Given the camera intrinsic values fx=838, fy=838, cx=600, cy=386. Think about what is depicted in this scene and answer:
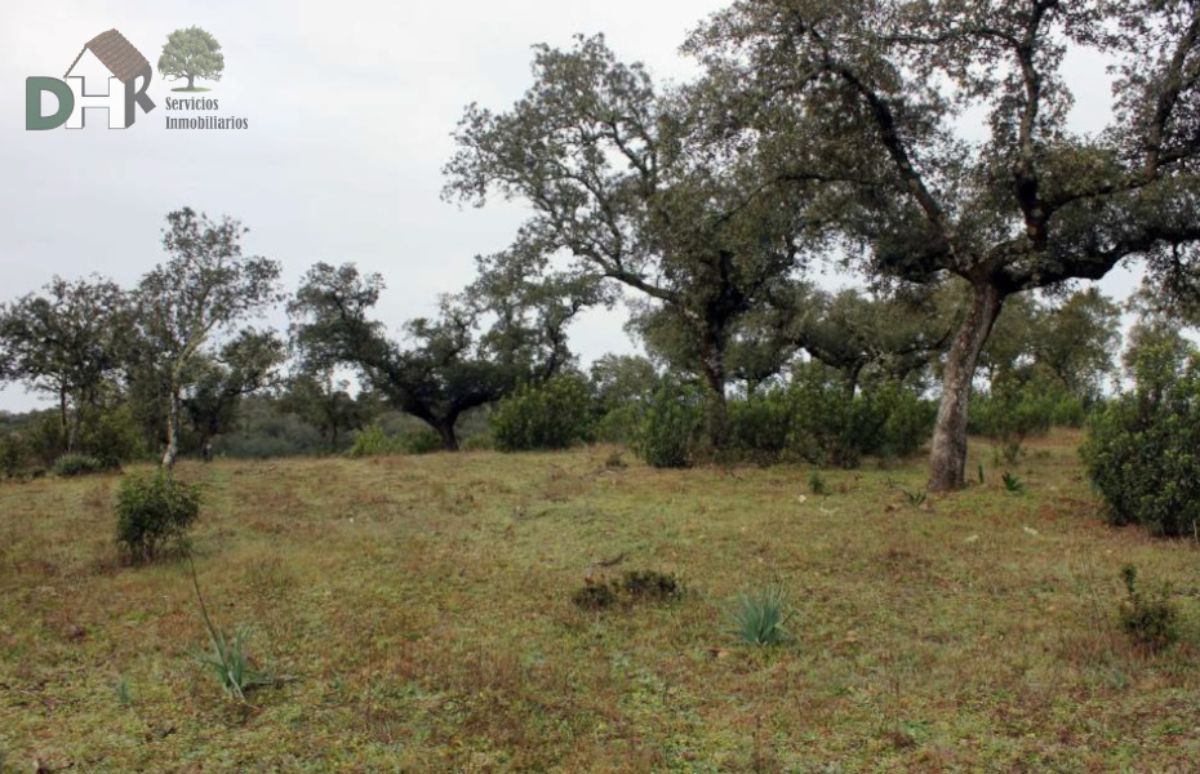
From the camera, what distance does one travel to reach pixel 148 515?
846cm

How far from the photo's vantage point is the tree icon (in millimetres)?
11898

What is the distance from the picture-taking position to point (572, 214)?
17.8m

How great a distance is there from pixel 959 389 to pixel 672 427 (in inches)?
215

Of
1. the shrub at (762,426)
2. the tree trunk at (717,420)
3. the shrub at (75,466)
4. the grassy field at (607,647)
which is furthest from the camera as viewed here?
the shrub at (75,466)

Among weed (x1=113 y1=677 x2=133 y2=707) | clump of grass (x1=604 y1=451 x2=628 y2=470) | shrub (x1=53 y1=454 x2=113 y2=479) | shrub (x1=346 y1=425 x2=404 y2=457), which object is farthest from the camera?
shrub (x1=346 y1=425 x2=404 y2=457)

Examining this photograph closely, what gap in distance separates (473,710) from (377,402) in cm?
2936

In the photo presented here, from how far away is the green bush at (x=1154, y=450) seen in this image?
8.54 meters

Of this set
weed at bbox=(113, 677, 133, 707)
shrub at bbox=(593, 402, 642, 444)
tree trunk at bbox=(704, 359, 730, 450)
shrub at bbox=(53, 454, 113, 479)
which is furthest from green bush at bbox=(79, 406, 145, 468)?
weed at bbox=(113, 677, 133, 707)

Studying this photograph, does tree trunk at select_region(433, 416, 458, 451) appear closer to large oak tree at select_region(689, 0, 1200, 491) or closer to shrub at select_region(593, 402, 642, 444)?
shrub at select_region(593, 402, 642, 444)

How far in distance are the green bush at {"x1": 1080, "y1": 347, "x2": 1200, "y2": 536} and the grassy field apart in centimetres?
43

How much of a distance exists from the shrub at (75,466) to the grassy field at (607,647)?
642cm

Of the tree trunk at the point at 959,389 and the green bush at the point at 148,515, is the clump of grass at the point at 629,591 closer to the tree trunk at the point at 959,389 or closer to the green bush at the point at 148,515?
the green bush at the point at 148,515

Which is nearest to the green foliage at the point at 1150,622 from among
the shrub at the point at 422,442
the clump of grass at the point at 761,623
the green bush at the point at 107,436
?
the clump of grass at the point at 761,623

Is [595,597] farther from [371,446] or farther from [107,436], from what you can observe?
[371,446]
